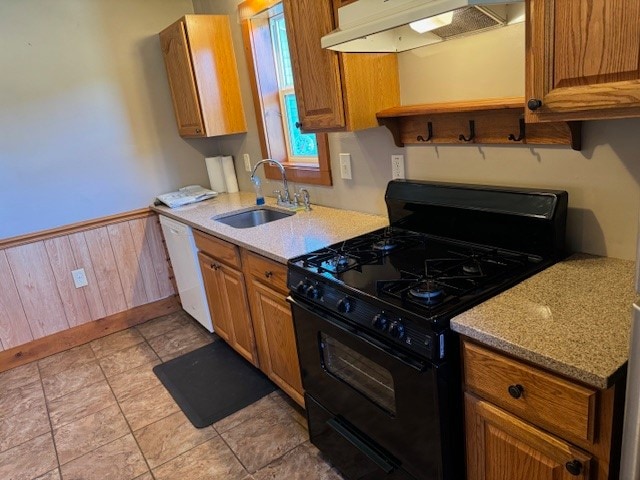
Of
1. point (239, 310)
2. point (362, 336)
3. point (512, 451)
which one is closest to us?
point (512, 451)

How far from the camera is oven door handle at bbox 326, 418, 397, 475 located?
1.50m

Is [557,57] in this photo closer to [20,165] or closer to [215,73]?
[215,73]

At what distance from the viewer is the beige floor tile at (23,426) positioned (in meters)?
2.31

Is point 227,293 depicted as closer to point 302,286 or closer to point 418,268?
point 302,286

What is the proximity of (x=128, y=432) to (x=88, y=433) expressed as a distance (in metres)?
0.21

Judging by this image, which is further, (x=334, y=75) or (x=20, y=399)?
(x=20, y=399)

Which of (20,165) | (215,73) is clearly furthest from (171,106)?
(20,165)

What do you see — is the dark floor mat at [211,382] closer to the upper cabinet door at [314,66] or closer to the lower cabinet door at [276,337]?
the lower cabinet door at [276,337]

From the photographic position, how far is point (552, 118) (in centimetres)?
117

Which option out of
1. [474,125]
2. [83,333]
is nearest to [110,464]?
[83,333]

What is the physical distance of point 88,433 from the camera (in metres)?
2.30

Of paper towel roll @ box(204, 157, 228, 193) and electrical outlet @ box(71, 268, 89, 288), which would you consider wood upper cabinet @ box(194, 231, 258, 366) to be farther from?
electrical outlet @ box(71, 268, 89, 288)

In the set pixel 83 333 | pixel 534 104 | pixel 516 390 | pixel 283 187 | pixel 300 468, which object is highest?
pixel 534 104

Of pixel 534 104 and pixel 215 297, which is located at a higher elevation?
pixel 534 104
